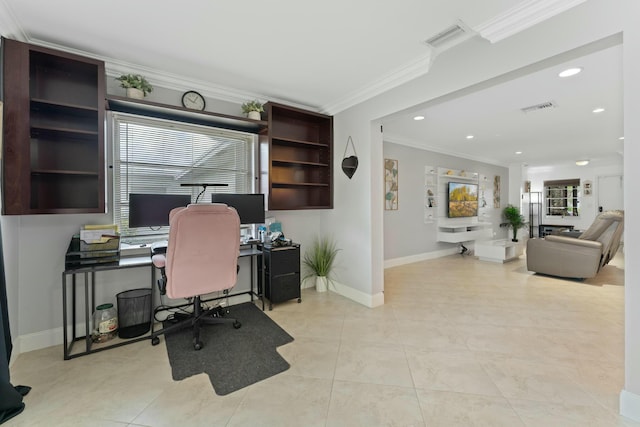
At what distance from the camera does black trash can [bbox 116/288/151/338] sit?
2.49 metres

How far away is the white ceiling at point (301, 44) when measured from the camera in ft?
6.10

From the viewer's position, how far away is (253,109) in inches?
123

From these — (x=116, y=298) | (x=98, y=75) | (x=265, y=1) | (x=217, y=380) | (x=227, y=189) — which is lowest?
(x=217, y=380)

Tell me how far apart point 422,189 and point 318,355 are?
4.43m

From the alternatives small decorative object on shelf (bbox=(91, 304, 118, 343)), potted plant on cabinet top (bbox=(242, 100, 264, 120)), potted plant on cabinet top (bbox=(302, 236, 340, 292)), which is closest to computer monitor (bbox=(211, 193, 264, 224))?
potted plant on cabinet top (bbox=(242, 100, 264, 120))

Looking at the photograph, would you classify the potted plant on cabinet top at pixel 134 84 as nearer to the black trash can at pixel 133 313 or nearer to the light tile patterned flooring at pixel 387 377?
the black trash can at pixel 133 313

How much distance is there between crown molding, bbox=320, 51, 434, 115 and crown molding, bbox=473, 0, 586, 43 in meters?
0.47

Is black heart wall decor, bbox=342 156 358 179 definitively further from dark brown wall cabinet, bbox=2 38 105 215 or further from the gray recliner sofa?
the gray recliner sofa

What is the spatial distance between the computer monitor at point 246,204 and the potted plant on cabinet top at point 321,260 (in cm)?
101

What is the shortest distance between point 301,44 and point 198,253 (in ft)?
6.39

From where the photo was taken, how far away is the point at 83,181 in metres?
2.47

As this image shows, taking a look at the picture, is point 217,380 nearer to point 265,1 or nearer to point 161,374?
point 161,374

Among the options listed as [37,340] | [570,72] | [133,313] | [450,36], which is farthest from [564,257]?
[37,340]

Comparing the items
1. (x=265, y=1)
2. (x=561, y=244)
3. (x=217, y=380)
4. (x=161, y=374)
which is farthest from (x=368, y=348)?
(x=561, y=244)
